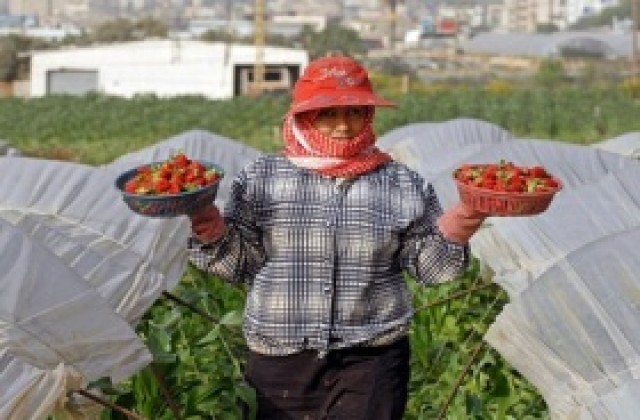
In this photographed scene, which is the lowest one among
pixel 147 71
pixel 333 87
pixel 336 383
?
pixel 147 71

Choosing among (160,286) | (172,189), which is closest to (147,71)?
(160,286)

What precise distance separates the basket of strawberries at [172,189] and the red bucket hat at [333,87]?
0.32 meters

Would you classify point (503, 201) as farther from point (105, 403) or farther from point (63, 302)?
point (63, 302)

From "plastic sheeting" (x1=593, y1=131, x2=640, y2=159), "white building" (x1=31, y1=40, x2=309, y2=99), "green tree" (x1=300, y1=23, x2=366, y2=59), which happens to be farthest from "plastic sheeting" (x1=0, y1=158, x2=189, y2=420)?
"green tree" (x1=300, y1=23, x2=366, y2=59)

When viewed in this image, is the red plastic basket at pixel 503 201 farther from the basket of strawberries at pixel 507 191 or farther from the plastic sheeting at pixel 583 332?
the plastic sheeting at pixel 583 332

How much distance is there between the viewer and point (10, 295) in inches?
162

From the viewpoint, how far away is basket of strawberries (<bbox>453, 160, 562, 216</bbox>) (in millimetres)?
3059

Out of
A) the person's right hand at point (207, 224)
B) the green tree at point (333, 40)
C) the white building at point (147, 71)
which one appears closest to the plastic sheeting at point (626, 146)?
the person's right hand at point (207, 224)

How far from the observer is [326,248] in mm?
3328

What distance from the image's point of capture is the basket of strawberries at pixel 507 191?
3059 millimetres

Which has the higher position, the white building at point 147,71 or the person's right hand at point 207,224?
the person's right hand at point 207,224

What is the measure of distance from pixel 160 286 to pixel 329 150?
A: 2.62 meters

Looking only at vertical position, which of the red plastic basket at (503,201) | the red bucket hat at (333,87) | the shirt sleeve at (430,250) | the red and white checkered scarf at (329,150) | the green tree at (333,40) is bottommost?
the green tree at (333,40)

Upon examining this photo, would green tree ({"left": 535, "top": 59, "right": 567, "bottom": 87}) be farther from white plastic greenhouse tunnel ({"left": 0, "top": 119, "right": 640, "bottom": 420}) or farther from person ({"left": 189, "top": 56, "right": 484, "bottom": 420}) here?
person ({"left": 189, "top": 56, "right": 484, "bottom": 420})
